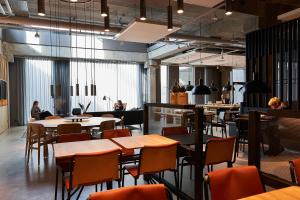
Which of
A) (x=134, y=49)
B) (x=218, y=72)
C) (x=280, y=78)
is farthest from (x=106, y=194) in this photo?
(x=218, y=72)

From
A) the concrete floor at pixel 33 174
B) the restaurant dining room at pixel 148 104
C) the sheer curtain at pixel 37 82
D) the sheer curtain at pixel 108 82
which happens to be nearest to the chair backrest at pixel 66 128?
the restaurant dining room at pixel 148 104

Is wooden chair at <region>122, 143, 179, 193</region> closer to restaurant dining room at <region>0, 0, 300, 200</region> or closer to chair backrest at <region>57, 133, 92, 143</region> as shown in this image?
restaurant dining room at <region>0, 0, 300, 200</region>

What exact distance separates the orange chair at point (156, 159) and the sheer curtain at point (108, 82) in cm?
882

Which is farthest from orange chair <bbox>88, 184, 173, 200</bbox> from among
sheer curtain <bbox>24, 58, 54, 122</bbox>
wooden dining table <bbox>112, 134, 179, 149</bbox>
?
sheer curtain <bbox>24, 58, 54, 122</bbox>

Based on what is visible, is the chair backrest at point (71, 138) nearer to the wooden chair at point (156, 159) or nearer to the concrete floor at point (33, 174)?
the concrete floor at point (33, 174)

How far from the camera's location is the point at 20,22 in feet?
18.5

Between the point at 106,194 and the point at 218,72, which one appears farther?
the point at 218,72

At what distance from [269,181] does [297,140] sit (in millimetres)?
4681

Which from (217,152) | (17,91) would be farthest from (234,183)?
(17,91)

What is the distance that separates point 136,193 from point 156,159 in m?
1.27

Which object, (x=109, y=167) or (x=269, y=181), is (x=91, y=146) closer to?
(x=109, y=167)

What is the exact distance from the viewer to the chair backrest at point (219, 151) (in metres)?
3.13

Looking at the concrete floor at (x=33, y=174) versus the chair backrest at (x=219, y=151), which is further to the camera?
the concrete floor at (x=33, y=174)

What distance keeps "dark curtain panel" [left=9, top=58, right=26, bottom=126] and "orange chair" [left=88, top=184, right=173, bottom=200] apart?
10.6 m
